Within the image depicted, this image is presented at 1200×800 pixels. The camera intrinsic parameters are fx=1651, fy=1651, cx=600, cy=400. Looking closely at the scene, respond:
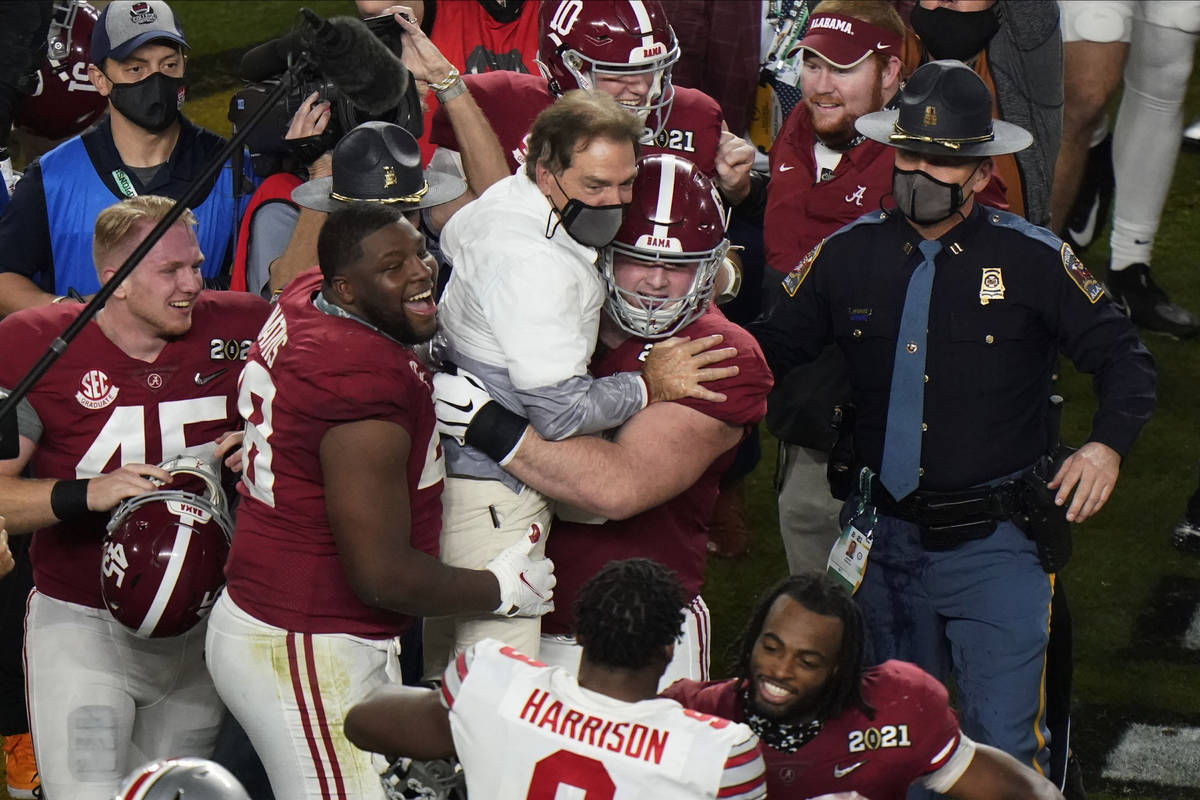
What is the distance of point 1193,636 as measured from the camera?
5.11 m

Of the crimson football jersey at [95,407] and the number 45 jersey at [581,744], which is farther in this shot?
the crimson football jersey at [95,407]

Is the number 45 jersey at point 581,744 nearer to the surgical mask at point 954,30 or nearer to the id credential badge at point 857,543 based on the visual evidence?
the id credential badge at point 857,543

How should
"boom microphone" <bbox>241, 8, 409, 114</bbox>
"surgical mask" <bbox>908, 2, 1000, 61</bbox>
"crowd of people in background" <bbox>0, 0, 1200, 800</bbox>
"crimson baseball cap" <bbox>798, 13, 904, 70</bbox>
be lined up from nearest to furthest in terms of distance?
"boom microphone" <bbox>241, 8, 409, 114</bbox>
"crowd of people in background" <bbox>0, 0, 1200, 800</bbox>
"crimson baseball cap" <bbox>798, 13, 904, 70</bbox>
"surgical mask" <bbox>908, 2, 1000, 61</bbox>

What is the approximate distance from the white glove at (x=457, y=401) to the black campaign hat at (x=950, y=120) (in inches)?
47.0

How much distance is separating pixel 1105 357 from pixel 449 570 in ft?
5.27

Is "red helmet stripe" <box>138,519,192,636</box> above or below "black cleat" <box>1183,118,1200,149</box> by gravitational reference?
above

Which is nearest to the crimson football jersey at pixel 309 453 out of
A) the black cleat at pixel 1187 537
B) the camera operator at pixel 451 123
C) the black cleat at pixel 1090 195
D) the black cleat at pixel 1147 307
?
the camera operator at pixel 451 123

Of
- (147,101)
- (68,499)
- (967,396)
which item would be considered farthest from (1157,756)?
(147,101)

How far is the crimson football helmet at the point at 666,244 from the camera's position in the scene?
3443 millimetres

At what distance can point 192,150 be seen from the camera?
15.2 ft

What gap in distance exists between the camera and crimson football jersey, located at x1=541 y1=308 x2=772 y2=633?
138 inches

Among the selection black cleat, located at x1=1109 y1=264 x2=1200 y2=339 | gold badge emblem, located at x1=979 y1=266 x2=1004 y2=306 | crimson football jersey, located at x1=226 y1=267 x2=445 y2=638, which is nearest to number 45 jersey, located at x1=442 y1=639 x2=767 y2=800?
crimson football jersey, located at x1=226 y1=267 x2=445 y2=638

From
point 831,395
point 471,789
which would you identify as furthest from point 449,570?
point 831,395

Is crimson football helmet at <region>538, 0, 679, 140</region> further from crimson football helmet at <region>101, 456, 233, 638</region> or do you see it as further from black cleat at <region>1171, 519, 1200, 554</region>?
black cleat at <region>1171, 519, 1200, 554</region>
